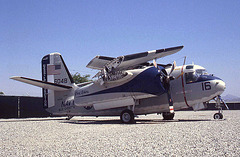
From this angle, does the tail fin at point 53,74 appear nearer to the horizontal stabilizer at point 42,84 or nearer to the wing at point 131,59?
the horizontal stabilizer at point 42,84

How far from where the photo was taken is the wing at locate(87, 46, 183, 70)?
15461 millimetres

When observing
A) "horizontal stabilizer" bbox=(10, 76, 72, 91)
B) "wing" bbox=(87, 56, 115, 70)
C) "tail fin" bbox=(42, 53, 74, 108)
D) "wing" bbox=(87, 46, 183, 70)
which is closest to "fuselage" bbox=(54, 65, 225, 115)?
"wing" bbox=(87, 46, 183, 70)

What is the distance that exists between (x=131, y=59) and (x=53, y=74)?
953 centimetres

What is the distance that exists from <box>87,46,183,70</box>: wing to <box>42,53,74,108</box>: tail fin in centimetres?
498

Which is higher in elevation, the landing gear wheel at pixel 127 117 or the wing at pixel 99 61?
the wing at pixel 99 61

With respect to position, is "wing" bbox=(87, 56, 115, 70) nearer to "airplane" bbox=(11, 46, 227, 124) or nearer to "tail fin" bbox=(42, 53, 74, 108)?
"airplane" bbox=(11, 46, 227, 124)

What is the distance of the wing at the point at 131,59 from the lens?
50.7 feet

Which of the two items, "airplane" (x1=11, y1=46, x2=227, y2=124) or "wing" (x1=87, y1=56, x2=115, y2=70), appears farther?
"wing" (x1=87, y1=56, x2=115, y2=70)

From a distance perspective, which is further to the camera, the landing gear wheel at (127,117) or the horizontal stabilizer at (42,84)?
the horizontal stabilizer at (42,84)

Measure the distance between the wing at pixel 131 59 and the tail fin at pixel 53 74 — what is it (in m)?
4.98

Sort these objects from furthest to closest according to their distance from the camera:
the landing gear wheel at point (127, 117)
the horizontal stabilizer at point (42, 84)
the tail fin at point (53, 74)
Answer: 1. the tail fin at point (53, 74)
2. the horizontal stabilizer at point (42, 84)
3. the landing gear wheel at point (127, 117)

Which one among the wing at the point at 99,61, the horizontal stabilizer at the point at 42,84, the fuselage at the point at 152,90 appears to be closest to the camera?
the fuselage at the point at 152,90

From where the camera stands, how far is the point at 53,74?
22.0 m

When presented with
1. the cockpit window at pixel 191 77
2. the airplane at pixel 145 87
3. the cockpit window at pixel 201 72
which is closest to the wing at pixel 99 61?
the airplane at pixel 145 87
